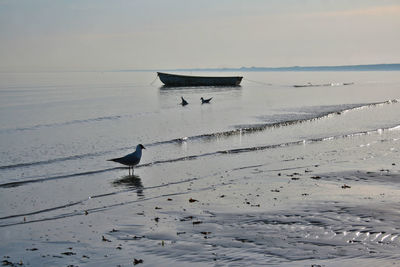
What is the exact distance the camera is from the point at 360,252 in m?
7.80

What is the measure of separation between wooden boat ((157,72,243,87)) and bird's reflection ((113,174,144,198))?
6264cm

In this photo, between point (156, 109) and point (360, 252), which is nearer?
point (360, 252)

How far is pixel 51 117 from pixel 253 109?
15599 millimetres

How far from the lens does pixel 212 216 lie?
1027cm

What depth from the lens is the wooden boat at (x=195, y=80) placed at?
7812cm

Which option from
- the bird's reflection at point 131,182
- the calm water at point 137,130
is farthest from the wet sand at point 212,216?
the calm water at point 137,130

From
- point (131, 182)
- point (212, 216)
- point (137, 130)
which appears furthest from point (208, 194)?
point (137, 130)

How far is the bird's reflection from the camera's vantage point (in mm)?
13531

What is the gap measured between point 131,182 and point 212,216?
4.84 metres

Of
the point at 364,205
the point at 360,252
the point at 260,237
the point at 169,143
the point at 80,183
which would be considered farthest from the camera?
the point at 169,143

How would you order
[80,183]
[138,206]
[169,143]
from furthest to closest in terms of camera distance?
[169,143] < [80,183] < [138,206]

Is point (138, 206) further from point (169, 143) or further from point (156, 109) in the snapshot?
point (156, 109)

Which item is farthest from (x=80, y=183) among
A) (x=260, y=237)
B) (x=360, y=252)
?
(x=360, y=252)

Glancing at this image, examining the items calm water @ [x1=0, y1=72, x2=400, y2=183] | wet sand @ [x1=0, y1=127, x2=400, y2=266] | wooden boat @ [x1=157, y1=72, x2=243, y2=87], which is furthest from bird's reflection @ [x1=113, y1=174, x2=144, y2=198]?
wooden boat @ [x1=157, y1=72, x2=243, y2=87]
